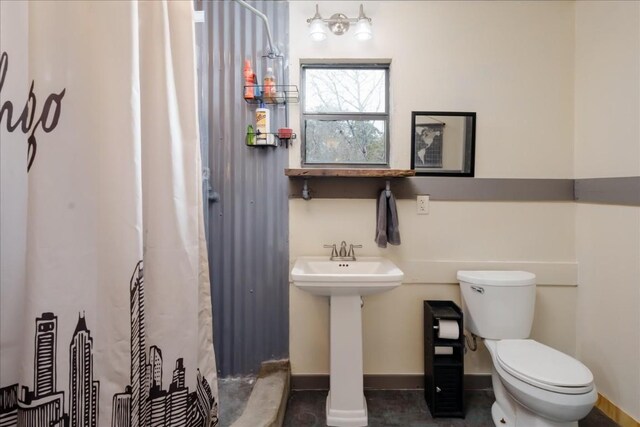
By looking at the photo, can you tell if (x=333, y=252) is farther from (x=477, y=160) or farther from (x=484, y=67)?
(x=484, y=67)

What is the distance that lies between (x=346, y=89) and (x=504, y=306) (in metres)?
1.59

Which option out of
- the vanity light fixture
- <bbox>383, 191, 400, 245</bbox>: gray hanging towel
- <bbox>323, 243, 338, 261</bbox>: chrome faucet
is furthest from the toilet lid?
the vanity light fixture

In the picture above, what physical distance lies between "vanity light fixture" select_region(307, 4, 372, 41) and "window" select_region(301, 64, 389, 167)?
20 cm

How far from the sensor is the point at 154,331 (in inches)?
30.1

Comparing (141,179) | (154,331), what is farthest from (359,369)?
(141,179)

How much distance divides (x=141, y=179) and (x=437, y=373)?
1729mm

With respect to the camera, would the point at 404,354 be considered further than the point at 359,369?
Yes

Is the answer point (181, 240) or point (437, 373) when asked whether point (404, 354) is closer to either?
point (437, 373)

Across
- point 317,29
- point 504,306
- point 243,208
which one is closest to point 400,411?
point 504,306

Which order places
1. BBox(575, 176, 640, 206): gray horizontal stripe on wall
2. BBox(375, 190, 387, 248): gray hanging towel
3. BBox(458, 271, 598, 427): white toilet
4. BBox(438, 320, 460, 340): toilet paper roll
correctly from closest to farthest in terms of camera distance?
BBox(458, 271, 598, 427): white toilet, BBox(575, 176, 640, 206): gray horizontal stripe on wall, BBox(438, 320, 460, 340): toilet paper roll, BBox(375, 190, 387, 248): gray hanging towel

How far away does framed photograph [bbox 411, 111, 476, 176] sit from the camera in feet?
6.19

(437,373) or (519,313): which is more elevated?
(519,313)

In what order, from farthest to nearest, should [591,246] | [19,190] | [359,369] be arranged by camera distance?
[591,246], [359,369], [19,190]

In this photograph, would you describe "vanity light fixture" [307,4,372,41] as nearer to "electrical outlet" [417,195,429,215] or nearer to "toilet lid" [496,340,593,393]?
"electrical outlet" [417,195,429,215]
